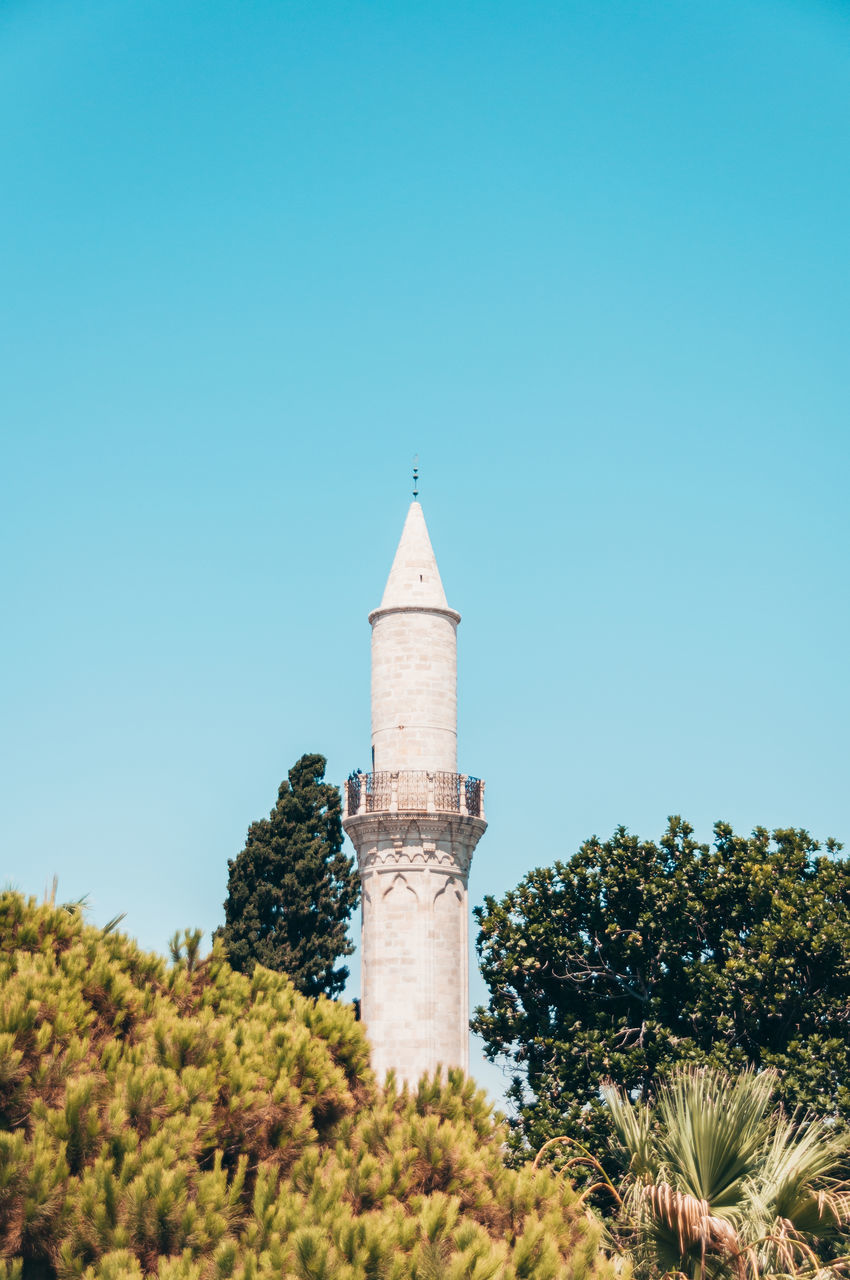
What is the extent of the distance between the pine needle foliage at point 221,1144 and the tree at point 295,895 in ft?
86.9

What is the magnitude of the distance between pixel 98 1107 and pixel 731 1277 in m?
5.87

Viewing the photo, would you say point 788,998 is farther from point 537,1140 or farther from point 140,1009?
point 140,1009

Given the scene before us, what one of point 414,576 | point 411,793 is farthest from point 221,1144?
point 414,576

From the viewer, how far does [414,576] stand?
36.3 m

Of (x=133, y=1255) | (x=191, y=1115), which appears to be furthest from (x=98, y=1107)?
(x=133, y=1255)

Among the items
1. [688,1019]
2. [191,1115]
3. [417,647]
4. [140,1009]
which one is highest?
[417,647]

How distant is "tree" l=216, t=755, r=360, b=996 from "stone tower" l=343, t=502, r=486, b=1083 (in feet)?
29.7

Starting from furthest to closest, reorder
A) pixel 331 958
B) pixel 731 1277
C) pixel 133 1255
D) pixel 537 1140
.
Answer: pixel 331 958 < pixel 537 1140 < pixel 731 1277 < pixel 133 1255

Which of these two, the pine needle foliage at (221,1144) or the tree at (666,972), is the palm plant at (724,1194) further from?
the tree at (666,972)

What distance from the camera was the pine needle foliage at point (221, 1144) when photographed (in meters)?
11.9

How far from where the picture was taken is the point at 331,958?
43.8m

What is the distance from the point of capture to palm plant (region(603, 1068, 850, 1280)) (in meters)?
12.7

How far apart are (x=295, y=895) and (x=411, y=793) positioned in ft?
35.7

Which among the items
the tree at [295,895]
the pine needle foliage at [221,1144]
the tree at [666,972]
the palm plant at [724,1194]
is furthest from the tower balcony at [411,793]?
the palm plant at [724,1194]
